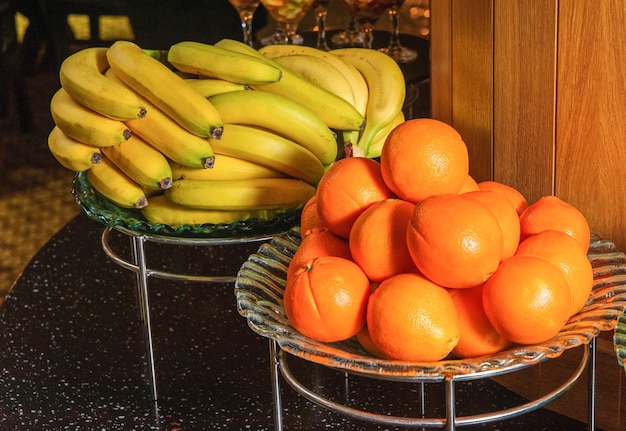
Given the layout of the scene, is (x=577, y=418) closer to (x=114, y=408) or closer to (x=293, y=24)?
(x=114, y=408)

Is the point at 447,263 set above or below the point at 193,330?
above

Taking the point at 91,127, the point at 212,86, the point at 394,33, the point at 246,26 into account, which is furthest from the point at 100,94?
the point at 394,33

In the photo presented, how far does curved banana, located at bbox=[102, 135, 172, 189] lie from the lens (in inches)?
49.1

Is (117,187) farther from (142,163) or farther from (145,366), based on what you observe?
(145,366)

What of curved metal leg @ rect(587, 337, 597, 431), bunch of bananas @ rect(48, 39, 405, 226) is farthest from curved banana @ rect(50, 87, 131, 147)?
curved metal leg @ rect(587, 337, 597, 431)

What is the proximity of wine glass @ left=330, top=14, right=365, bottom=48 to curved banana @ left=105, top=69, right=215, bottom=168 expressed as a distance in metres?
0.98

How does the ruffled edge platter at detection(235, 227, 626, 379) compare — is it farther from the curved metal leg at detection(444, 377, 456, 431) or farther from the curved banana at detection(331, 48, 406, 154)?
the curved banana at detection(331, 48, 406, 154)

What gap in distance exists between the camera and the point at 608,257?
1010 millimetres

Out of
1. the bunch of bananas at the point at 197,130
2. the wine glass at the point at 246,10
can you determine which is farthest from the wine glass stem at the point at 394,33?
the bunch of bananas at the point at 197,130

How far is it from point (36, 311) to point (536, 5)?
41.3 inches

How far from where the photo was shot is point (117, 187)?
1.29m

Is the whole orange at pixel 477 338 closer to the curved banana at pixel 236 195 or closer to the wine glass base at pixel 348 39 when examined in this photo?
the curved banana at pixel 236 195

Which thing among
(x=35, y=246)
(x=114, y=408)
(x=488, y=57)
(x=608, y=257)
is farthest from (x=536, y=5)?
(x=35, y=246)

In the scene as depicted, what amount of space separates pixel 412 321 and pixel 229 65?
1.95ft
